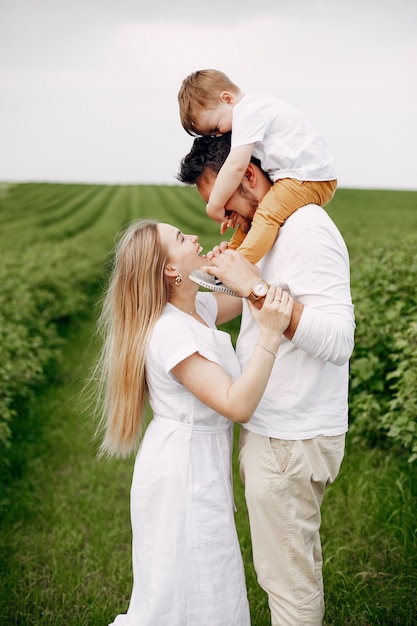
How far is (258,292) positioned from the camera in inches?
85.9

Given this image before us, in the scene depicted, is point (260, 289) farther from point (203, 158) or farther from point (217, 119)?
point (217, 119)

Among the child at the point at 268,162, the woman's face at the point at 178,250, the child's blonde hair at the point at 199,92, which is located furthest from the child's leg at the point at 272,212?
the child's blonde hair at the point at 199,92

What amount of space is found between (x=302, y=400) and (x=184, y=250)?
756mm

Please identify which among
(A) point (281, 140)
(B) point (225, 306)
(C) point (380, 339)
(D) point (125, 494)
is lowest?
(D) point (125, 494)

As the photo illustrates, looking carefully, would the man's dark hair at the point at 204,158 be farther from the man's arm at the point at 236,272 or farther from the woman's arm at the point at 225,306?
the woman's arm at the point at 225,306

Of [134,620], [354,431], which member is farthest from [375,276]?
[134,620]

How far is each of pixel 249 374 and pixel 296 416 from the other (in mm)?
286

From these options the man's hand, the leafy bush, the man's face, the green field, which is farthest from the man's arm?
the leafy bush

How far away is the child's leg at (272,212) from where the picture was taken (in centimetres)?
230

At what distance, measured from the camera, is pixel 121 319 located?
8.30 ft

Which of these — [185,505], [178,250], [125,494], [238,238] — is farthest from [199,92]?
[125,494]

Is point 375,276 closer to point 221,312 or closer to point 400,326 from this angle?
point 400,326

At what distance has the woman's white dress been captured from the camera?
2445 mm

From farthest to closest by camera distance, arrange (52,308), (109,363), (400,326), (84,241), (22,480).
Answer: (84,241)
(52,308)
(22,480)
(400,326)
(109,363)
